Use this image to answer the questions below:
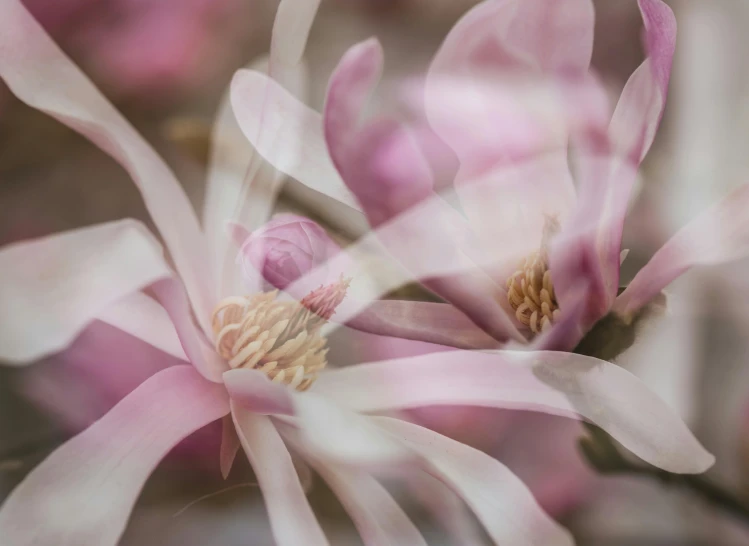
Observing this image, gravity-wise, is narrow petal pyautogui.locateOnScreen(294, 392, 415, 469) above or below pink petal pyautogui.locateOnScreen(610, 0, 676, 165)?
below

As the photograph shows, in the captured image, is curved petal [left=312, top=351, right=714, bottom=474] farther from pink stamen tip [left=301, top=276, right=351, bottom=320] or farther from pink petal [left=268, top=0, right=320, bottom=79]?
pink petal [left=268, top=0, right=320, bottom=79]

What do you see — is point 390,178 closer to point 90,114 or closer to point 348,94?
point 348,94

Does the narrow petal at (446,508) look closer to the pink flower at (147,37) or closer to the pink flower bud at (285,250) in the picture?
the pink flower bud at (285,250)

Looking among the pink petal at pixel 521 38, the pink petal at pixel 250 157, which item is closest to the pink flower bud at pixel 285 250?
the pink petal at pixel 250 157

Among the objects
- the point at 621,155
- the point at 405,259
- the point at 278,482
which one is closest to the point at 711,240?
the point at 621,155

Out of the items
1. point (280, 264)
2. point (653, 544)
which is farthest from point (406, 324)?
point (653, 544)

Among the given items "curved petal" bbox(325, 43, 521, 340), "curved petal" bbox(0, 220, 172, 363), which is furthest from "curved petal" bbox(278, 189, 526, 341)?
"curved petal" bbox(0, 220, 172, 363)
